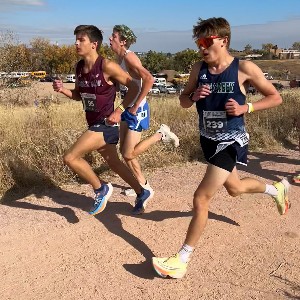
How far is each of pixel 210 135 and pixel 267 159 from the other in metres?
3.73

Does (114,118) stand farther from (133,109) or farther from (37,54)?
(37,54)

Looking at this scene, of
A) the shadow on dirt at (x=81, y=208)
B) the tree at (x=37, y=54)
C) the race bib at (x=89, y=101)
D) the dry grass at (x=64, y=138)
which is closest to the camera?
the shadow on dirt at (x=81, y=208)

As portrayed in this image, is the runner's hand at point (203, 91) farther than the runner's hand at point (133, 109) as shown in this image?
No

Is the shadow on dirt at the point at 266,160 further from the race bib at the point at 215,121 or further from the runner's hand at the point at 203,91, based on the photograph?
the runner's hand at the point at 203,91

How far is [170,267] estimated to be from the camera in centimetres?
345

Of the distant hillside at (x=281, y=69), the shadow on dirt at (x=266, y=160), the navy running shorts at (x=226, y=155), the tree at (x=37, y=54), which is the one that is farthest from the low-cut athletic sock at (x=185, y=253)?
the distant hillside at (x=281, y=69)

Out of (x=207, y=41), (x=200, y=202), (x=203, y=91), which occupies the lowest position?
(x=200, y=202)

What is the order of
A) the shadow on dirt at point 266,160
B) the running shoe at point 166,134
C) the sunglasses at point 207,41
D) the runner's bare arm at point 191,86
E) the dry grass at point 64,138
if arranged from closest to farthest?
the sunglasses at point 207,41 < the runner's bare arm at point 191,86 < the dry grass at point 64,138 < the running shoe at point 166,134 < the shadow on dirt at point 266,160

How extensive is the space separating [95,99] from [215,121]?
1391 millimetres

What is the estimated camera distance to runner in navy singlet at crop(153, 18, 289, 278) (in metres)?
3.42

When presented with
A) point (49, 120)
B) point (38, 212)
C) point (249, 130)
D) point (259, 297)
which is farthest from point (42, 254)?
point (249, 130)

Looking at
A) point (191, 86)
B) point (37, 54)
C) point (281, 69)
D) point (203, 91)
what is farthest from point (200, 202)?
point (281, 69)

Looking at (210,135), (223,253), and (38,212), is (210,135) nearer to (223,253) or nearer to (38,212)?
(223,253)

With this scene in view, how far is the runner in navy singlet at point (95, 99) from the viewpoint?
4359 mm
